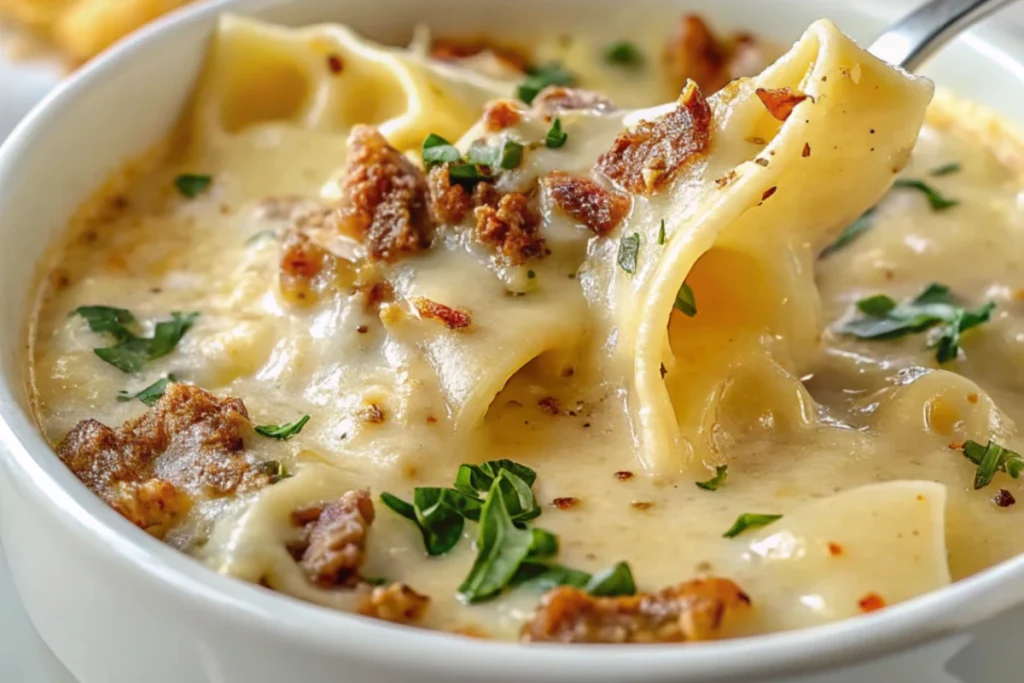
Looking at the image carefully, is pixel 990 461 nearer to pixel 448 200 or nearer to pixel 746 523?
pixel 746 523

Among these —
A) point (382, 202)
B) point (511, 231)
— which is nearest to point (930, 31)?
point (511, 231)

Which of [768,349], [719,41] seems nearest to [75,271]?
[768,349]

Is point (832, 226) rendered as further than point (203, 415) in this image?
Yes

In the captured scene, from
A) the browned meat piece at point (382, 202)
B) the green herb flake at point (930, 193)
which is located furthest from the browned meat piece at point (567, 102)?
the green herb flake at point (930, 193)

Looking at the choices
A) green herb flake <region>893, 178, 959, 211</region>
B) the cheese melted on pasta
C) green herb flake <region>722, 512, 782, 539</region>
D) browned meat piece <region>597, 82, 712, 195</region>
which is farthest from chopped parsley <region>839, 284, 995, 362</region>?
green herb flake <region>722, 512, 782, 539</region>

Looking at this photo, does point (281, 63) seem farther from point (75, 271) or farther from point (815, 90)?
point (815, 90)

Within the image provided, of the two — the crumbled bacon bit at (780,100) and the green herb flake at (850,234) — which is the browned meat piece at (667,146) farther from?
the green herb flake at (850,234)
